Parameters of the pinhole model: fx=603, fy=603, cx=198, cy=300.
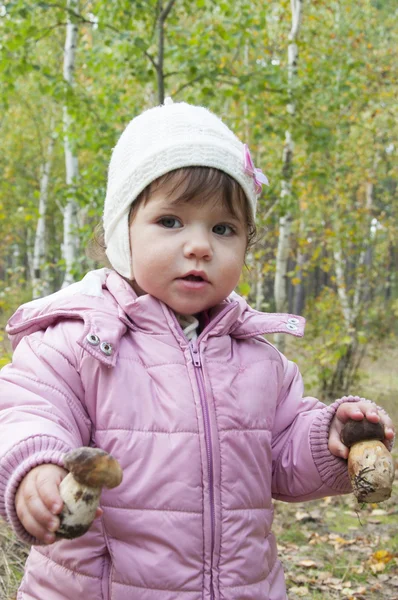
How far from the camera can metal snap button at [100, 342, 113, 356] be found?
164cm

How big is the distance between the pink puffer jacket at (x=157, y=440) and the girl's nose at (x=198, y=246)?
0.68 feet

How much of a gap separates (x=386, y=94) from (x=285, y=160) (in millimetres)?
5067

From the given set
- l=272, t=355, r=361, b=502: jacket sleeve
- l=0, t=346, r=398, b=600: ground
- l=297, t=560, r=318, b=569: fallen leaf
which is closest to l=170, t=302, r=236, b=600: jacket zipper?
l=272, t=355, r=361, b=502: jacket sleeve

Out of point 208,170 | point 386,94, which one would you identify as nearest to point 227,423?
point 208,170

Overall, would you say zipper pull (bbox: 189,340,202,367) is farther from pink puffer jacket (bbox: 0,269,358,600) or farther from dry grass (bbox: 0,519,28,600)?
dry grass (bbox: 0,519,28,600)

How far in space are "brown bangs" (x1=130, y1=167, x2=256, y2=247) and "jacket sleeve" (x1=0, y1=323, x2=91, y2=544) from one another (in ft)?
1.69

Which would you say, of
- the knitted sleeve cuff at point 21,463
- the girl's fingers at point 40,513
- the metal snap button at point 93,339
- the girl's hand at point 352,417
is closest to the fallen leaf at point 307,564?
the girl's hand at point 352,417

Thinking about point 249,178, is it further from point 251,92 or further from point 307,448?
point 251,92

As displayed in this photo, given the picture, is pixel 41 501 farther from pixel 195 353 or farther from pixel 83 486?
pixel 195 353

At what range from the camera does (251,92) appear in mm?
6645

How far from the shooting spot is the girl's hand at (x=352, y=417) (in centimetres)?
165

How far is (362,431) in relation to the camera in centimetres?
163

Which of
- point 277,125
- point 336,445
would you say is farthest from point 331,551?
point 277,125

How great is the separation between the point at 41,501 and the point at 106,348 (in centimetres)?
56
